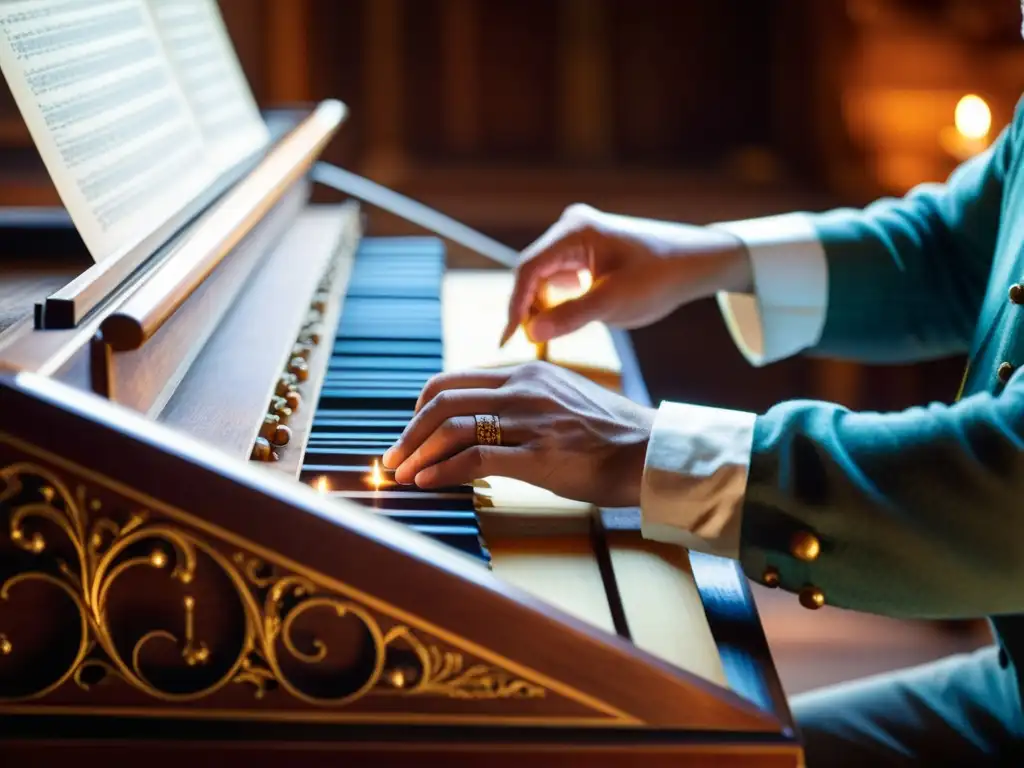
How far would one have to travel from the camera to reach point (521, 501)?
1092 mm

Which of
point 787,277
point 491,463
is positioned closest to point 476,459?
point 491,463

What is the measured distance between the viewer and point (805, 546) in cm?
90

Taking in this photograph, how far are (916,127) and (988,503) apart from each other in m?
2.54

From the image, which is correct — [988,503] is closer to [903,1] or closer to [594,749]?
[594,749]

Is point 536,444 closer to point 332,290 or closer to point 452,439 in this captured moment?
point 452,439

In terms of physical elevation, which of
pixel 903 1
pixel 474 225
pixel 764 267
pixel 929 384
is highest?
pixel 903 1

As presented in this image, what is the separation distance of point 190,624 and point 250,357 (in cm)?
47

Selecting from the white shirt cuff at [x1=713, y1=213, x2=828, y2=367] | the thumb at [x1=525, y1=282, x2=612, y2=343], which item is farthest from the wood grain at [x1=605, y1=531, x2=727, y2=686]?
the white shirt cuff at [x1=713, y1=213, x2=828, y2=367]

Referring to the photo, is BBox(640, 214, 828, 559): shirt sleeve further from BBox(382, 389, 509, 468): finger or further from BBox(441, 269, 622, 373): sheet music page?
BBox(441, 269, 622, 373): sheet music page

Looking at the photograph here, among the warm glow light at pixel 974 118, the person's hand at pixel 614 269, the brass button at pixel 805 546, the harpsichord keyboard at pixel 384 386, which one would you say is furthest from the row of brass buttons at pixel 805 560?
A: the warm glow light at pixel 974 118

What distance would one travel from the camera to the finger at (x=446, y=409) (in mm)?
979

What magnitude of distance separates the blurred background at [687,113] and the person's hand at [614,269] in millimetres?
1316

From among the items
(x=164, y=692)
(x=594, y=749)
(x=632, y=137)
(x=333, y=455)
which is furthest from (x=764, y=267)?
(x=632, y=137)

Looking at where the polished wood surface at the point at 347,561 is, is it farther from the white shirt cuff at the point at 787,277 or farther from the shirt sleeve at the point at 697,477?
the white shirt cuff at the point at 787,277
